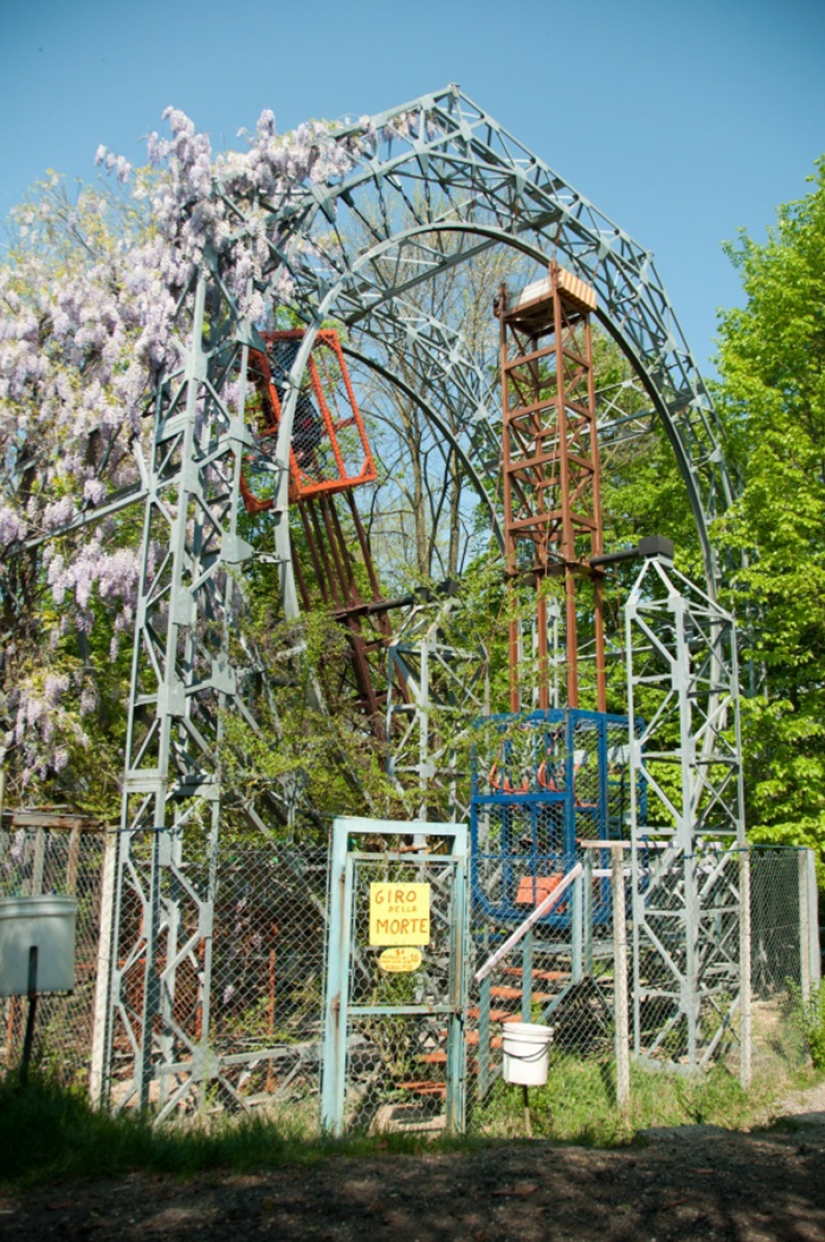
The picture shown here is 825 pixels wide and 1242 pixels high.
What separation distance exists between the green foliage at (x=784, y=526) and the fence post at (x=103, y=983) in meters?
9.34

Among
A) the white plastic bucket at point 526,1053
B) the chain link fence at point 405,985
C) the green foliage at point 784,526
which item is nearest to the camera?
the white plastic bucket at point 526,1053

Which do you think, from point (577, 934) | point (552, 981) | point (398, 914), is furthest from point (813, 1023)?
point (398, 914)

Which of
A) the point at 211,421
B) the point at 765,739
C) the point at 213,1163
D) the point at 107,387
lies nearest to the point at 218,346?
the point at 211,421

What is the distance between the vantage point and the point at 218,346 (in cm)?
1055

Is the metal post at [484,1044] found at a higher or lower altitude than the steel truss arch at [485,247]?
lower

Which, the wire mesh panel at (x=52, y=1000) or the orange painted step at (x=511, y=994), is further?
the orange painted step at (x=511, y=994)

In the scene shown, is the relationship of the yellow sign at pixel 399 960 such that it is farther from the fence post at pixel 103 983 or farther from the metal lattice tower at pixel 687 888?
the metal lattice tower at pixel 687 888

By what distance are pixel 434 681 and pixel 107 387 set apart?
17.8 ft

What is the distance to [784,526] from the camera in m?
13.7

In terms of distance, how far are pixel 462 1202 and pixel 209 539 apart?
7177 mm

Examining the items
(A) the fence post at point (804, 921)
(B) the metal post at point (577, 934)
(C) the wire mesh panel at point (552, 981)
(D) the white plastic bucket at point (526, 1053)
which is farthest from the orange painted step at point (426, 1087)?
(A) the fence post at point (804, 921)

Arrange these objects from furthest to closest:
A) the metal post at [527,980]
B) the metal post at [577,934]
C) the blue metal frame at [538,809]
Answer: the blue metal frame at [538,809] → the metal post at [577,934] → the metal post at [527,980]

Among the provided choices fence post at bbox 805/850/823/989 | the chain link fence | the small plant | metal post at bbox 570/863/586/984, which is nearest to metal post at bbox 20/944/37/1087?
the chain link fence

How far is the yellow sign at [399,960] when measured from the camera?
20.4 feet
